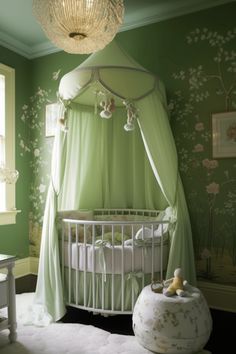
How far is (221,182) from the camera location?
2.84 meters

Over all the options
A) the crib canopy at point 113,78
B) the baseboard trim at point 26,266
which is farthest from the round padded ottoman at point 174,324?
the baseboard trim at point 26,266

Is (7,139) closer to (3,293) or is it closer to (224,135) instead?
(3,293)

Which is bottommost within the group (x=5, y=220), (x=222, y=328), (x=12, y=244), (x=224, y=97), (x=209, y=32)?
(x=222, y=328)

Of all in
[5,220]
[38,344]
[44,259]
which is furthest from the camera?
[5,220]

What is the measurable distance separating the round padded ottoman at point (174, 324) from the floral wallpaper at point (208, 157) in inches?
34.1

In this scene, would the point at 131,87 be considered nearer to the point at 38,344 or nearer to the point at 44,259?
the point at 44,259

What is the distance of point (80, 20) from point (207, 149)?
1617mm

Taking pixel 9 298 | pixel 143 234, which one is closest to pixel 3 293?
pixel 9 298

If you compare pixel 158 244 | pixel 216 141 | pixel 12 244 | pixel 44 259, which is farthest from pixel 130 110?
pixel 12 244

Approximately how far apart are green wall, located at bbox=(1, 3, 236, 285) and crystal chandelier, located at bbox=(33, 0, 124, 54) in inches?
47.8

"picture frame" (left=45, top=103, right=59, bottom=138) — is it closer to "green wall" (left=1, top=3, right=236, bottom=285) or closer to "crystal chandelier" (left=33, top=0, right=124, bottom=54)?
"green wall" (left=1, top=3, right=236, bottom=285)

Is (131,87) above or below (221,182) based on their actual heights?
above

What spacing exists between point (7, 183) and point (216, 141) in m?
2.26

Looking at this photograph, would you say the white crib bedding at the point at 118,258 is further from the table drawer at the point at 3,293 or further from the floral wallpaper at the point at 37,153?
the floral wallpaper at the point at 37,153
